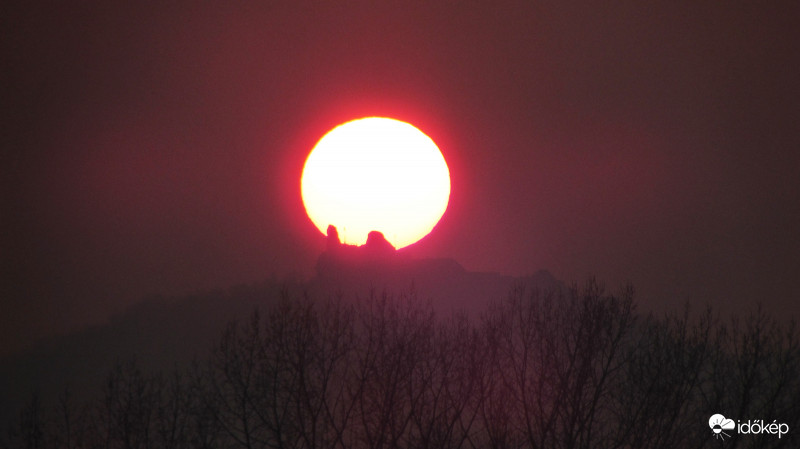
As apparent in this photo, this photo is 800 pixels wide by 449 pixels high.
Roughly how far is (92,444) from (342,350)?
349 inches

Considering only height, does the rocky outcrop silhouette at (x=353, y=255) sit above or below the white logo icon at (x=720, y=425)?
above

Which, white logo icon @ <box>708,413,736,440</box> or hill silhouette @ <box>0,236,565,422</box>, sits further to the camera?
hill silhouette @ <box>0,236,565,422</box>

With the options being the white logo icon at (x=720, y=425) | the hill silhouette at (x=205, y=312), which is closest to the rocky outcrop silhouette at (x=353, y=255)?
the hill silhouette at (x=205, y=312)

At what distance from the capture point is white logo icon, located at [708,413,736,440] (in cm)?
2631

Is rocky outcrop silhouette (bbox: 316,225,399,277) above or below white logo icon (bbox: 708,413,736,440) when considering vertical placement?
above

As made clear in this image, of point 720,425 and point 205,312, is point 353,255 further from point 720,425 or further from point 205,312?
A: point 720,425

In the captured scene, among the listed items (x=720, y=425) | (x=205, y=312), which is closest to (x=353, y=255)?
(x=205, y=312)

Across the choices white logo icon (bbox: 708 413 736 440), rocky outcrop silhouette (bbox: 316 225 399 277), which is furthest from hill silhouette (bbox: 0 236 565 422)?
white logo icon (bbox: 708 413 736 440)

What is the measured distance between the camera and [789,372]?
27.6m

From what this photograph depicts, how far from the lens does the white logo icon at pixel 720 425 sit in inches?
1036

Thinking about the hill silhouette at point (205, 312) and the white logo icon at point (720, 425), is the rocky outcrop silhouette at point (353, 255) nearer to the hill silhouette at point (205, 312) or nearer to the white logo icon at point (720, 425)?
the hill silhouette at point (205, 312)

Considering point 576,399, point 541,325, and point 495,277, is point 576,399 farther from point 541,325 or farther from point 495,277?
point 495,277

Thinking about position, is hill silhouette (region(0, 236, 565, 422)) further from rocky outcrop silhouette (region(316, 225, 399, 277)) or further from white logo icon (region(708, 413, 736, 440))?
white logo icon (region(708, 413, 736, 440))

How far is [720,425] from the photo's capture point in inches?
1044
